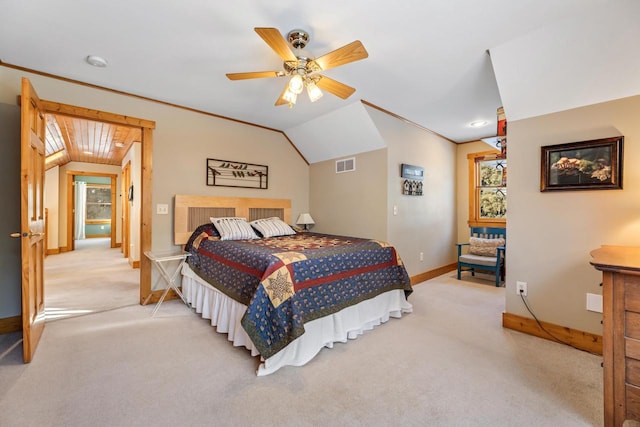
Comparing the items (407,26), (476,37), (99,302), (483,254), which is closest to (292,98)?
(407,26)

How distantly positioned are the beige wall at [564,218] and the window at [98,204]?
37.1 feet

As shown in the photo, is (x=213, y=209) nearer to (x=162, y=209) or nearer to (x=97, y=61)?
(x=162, y=209)

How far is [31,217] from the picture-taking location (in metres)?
2.16

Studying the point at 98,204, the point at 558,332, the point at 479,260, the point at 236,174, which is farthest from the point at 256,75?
the point at 98,204

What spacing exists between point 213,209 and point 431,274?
3.52 m

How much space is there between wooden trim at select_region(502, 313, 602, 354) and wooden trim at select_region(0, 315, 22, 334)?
178 inches

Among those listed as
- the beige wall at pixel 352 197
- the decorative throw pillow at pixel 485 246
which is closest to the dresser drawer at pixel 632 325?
the beige wall at pixel 352 197

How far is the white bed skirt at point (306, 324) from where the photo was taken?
2.00 metres

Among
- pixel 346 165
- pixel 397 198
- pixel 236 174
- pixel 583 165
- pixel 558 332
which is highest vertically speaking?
pixel 346 165

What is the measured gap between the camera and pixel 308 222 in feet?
14.5

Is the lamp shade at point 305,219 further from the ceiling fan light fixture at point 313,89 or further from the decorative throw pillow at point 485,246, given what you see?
the decorative throw pillow at point 485,246

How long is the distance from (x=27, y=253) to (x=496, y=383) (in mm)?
3377

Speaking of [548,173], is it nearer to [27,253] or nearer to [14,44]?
[27,253]

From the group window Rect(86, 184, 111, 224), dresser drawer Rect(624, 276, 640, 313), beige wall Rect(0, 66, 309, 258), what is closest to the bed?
beige wall Rect(0, 66, 309, 258)
